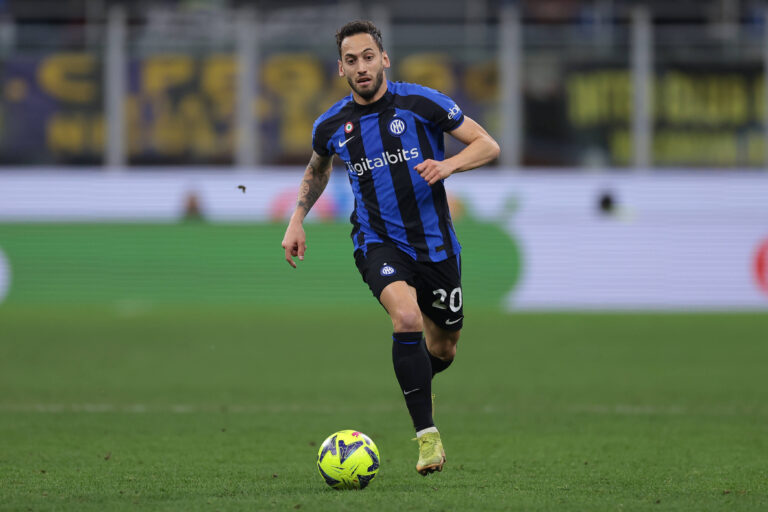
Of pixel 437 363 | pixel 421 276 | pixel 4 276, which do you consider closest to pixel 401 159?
pixel 421 276

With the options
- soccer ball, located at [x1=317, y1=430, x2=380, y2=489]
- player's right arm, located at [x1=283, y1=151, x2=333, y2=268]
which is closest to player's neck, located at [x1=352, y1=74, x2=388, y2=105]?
player's right arm, located at [x1=283, y1=151, x2=333, y2=268]

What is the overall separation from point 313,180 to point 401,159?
66 centimetres

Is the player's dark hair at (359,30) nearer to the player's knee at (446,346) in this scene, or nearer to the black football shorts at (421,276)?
the black football shorts at (421,276)

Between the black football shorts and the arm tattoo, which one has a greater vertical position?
the arm tattoo

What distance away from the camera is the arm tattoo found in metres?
6.60

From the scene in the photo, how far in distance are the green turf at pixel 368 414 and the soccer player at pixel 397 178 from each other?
0.98 meters

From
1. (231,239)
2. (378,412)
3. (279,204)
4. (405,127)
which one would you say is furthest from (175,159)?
(405,127)

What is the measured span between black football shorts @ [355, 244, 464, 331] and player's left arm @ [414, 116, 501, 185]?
1.86ft

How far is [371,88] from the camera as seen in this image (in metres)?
6.17

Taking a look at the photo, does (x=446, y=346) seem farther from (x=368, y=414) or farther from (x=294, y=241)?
(x=368, y=414)

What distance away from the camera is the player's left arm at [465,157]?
227 inches

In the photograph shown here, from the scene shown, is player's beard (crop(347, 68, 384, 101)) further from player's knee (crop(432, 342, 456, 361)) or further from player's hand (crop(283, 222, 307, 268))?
player's knee (crop(432, 342, 456, 361))

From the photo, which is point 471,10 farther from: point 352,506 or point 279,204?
point 352,506

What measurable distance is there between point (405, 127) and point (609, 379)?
5.61 metres
